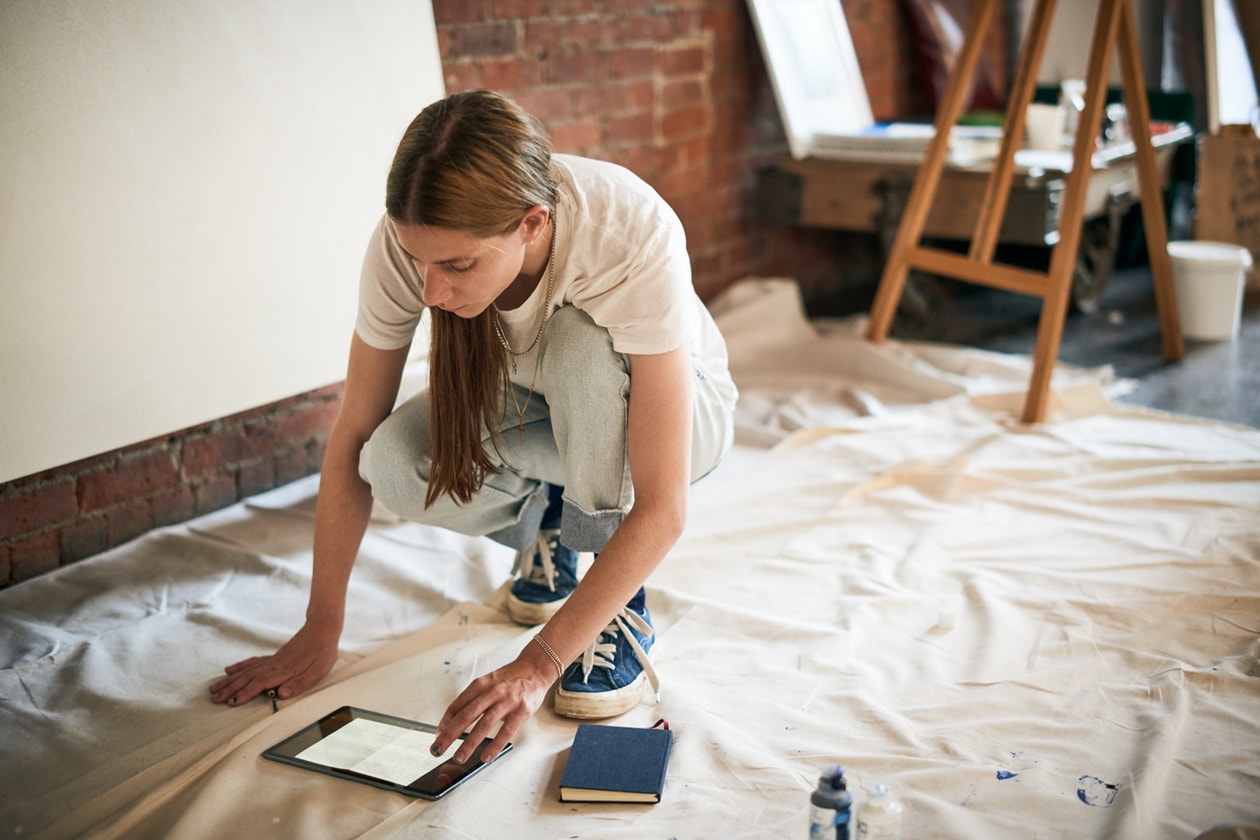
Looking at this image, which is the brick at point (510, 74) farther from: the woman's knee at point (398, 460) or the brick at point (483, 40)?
the woman's knee at point (398, 460)

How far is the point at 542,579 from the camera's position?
1.70 meters

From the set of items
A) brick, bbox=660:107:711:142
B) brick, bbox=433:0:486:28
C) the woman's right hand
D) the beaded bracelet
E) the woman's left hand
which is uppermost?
brick, bbox=433:0:486:28

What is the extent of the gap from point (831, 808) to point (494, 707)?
0.38 meters

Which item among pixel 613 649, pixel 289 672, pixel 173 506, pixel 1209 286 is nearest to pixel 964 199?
pixel 1209 286

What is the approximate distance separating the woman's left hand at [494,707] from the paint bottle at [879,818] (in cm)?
37

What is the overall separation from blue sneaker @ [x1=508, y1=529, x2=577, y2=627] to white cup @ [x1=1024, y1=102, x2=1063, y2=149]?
7.34 ft

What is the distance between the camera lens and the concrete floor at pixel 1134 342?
2686mm

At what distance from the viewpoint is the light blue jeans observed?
1.39 metres

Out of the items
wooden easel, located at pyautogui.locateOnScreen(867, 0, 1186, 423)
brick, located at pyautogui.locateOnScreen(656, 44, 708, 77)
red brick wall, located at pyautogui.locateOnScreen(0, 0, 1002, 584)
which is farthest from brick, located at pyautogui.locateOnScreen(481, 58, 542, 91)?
wooden easel, located at pyautogui.locateOnScreen(867, 0, 1186, 423)

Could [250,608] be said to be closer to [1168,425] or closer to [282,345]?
[282,345]

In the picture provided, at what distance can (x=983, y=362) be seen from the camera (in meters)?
2.92

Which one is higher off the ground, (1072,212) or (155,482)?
(1072,212)

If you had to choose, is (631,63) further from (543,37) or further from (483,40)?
(483,40)

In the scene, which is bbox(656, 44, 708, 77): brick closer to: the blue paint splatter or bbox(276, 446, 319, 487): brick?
bbox(276, 446, 319, 487): brick
